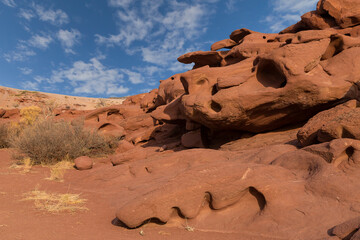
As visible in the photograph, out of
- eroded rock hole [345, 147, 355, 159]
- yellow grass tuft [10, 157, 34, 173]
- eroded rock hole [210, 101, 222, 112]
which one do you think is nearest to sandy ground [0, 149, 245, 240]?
eroded rock hole [345, 147, 355, 159]

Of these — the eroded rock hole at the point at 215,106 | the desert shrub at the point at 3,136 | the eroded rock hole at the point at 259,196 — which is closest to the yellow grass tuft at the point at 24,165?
the eroded rock hole at the point at 215,106

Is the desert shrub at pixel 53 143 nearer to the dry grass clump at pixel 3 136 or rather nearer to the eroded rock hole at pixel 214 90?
the dry grass clump at pixel 3 136

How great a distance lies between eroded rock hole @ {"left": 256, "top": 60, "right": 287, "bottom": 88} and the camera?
7.08 meters

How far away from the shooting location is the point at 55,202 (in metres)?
4.61

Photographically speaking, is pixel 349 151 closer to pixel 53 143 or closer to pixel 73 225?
pixel 73 225

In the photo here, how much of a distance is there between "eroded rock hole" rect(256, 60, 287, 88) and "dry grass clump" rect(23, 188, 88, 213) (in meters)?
5.89

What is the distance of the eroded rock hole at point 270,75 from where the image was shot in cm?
708

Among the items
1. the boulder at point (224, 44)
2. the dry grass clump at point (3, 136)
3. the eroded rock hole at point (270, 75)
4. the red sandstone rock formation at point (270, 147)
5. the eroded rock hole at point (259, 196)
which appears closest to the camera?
the red sandstone rock formation at point (270, 147)

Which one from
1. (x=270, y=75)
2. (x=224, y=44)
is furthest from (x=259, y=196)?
(x=224, y=44)

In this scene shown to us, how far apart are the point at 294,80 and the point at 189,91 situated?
11.0 feet

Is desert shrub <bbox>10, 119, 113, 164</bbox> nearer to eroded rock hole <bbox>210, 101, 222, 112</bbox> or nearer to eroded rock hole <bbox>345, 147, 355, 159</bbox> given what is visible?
eroded rock hole <bbox>210, 101, 222, 112</bbox>

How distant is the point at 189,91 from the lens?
840 centimetres

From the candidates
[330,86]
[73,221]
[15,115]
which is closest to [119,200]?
[73,221]

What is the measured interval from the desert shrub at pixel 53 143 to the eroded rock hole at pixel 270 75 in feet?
25.6
